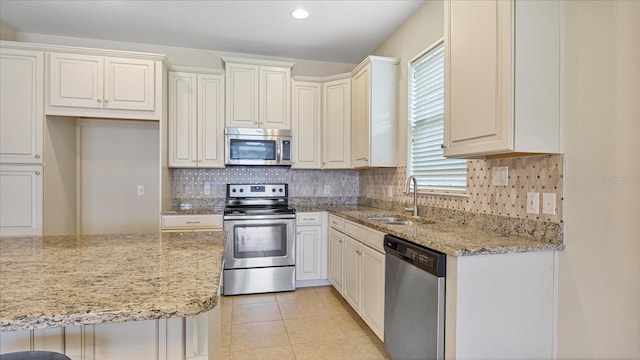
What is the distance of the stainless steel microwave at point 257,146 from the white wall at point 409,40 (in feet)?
4.24

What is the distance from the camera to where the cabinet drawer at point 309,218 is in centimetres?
354

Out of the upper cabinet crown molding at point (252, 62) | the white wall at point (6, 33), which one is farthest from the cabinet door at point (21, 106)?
the upper cabinet crown molding at point (252, 62)

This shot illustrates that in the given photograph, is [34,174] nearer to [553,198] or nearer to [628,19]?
[553,198]

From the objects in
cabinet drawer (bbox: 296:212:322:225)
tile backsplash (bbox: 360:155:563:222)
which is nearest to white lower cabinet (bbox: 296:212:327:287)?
cabinet drawer (bbox: 296:212:322:225)

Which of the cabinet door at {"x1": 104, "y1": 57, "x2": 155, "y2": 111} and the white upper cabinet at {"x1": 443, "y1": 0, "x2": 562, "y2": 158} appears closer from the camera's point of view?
the white upper cabinet at {"x1": 443, "y1": 0, "x2": 562, "y2": 158}

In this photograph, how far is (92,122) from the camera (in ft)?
11.8

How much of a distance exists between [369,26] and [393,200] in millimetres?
1729

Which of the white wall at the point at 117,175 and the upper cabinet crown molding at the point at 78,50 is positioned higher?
the upper cabinet crown molding at the point at 78,50

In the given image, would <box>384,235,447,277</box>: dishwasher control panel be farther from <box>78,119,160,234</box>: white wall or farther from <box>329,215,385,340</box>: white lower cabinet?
<box>78,119,160,234</box>: white wall

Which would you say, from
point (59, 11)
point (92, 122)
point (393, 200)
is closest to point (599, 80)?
point (393, 200)

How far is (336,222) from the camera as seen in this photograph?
131 inches

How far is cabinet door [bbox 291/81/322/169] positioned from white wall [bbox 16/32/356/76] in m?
0.43

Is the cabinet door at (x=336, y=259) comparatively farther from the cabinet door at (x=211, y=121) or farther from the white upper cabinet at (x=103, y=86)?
the white upper cabinet at (x=103, y=86)

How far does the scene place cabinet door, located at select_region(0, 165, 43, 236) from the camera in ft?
9.62
